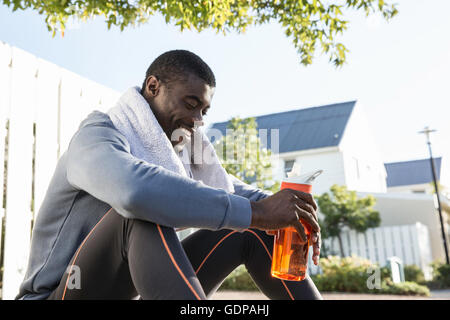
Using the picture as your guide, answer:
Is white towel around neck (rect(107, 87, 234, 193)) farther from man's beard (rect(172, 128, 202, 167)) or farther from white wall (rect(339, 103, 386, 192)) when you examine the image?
white wall (rect(339, 103, 386, 192))

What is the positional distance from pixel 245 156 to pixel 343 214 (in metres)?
4.46

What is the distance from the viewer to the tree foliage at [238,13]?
3156 millimetres

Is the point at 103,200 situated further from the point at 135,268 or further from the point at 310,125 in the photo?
the point at 310,125

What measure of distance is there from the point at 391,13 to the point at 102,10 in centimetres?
253

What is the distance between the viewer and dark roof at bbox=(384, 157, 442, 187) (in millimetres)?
24359

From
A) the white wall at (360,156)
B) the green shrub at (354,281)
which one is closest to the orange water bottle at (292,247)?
the green shrub at (354,281)

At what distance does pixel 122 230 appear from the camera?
1.17 m

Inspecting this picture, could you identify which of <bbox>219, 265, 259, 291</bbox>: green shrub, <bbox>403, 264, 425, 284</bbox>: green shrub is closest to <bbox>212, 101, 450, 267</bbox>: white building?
<bbox>403, 264, 425, 284</bbox>: green shrub

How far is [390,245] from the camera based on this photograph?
12125 millimetres

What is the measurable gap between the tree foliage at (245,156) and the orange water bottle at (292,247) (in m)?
7.39

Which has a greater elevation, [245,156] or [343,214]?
[245,156]

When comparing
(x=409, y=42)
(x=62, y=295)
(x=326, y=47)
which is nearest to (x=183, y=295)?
(x=62, y=295)

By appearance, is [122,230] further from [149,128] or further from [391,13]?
[391,13]

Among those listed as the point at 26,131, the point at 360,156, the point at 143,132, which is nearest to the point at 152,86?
the point at 143,132
